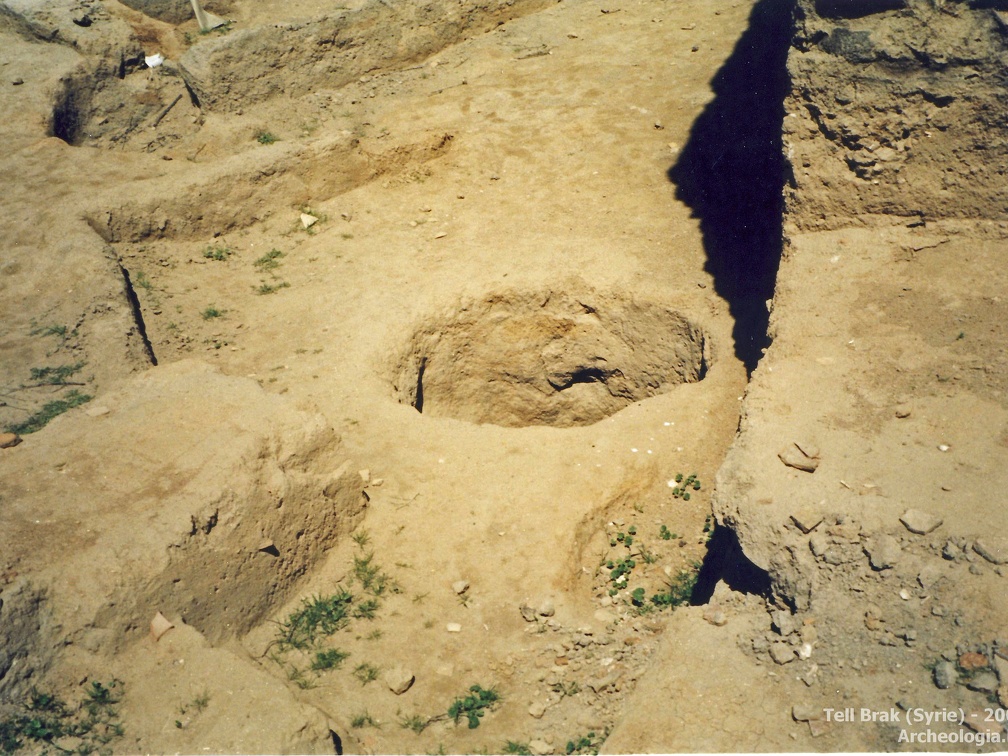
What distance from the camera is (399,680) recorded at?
4.26 meters

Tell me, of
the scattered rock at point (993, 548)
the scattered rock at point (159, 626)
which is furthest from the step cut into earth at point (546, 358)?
the scattered rock at point (993, 548)

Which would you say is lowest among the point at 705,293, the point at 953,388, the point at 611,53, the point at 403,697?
the point at 403,697

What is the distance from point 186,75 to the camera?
8.83m

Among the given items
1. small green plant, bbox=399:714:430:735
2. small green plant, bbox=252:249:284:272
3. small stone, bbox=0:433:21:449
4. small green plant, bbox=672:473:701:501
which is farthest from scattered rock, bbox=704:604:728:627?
small green plant, bbox=252:249:284:272

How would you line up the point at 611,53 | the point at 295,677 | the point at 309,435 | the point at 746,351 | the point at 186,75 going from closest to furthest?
the point at 295,677 < the point at 309,435 < the point at 746,351 < the point at 186,75 < the point at 611,53

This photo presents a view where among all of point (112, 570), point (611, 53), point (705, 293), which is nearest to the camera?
point (112, 570)

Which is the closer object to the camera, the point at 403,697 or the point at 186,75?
the point at 403,697

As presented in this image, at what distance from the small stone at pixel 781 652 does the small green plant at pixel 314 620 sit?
7.76ft

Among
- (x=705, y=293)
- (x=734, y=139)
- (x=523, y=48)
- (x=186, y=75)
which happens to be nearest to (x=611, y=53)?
(x=523, y=48)

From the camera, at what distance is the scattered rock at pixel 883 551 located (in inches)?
142

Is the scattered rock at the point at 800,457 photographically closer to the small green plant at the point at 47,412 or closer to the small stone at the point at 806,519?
the small stone at the point at 806,519

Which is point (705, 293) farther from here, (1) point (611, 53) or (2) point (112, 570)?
(2) point (112, 570)

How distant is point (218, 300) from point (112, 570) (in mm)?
3681

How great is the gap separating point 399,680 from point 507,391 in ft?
12.9
